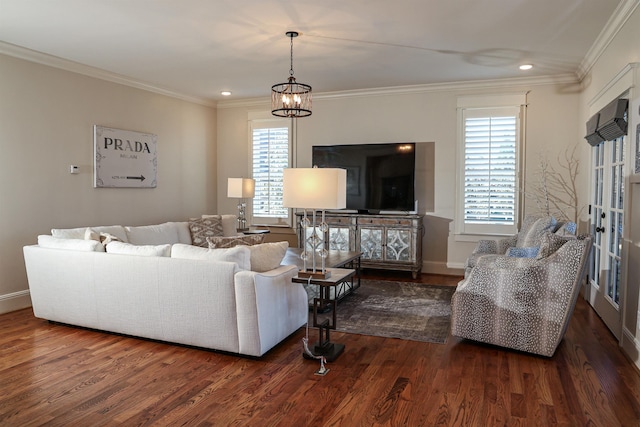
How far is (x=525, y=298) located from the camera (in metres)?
3.40

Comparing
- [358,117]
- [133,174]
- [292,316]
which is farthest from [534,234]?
[133,174]

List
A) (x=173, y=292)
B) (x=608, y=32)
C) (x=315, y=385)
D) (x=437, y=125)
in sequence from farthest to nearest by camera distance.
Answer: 1. (x=437, y=125)
2. (x=608, y=32)
3. (x=173, y=292)
4. (x=315, y=385)

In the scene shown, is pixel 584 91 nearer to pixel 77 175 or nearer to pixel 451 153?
pixel 451 153

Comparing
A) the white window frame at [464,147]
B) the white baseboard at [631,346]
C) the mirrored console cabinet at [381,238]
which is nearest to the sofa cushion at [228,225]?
the mirrored console cabinet at [381,238]

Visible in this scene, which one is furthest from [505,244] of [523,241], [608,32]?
[608,32]

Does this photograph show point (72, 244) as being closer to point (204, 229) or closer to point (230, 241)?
point (230, 241)

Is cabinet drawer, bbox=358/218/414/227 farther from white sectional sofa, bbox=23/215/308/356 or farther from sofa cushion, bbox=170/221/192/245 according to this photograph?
white sectional sofa, bbox=23/215/308/356

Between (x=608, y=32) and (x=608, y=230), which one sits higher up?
(x=608, y=32)

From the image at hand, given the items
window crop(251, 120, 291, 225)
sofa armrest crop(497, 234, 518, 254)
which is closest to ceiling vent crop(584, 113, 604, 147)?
sofa armrest crop(497, 234, 518, 254)

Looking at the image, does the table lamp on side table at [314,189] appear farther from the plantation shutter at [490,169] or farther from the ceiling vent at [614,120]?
the plantation shutter at [490,169]

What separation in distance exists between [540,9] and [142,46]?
12.0ft

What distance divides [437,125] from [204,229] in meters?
3.44

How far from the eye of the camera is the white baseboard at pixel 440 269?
21.3 feet

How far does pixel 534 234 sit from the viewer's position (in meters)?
4.47
